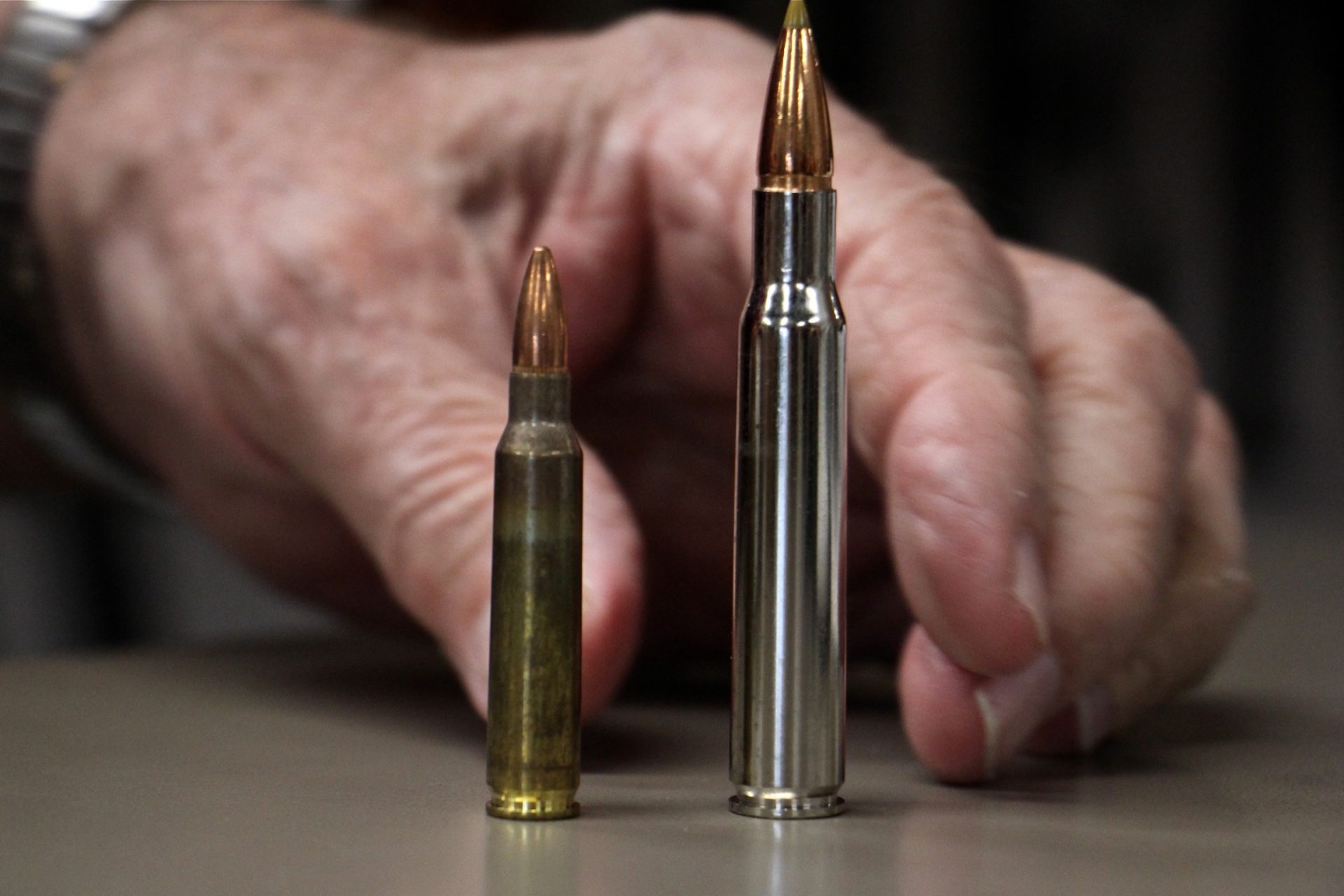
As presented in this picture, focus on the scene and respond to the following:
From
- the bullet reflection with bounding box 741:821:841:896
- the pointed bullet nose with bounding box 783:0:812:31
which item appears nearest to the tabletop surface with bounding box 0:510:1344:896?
the bullet reflection with bounding box 741:821:841:896

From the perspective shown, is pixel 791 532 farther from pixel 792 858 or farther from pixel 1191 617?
pixel 1191 617

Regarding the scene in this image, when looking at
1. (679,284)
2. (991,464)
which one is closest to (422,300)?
(679,284)

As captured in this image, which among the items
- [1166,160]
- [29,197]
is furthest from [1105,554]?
[1166,160]

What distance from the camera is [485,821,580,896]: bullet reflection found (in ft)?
1.79

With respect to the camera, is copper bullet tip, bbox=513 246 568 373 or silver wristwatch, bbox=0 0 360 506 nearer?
copper bullet tip, bbox=513 246 568 373

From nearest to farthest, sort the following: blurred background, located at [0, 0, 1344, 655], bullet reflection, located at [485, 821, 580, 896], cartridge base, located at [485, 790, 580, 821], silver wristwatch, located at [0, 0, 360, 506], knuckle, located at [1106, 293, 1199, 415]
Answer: bullet reflection, located at [485, 821, 580, 896] < cartridge base, located at [485, 790, 580, 821] < knuckle, located at [1106, 293, 1199, 415] < silver wristwatch, located at [0, 0, 360, 506] < blurred background, located at [0, 0, 1344, 655]

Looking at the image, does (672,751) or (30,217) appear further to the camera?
(30,217)

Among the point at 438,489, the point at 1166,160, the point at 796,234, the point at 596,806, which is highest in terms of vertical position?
the point at 1166,160

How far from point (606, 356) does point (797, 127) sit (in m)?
0.50

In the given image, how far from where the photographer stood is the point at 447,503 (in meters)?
0.89

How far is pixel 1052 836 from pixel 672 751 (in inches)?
9.2

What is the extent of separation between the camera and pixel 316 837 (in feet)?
2.00

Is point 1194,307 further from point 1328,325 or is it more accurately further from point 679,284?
point 679,284

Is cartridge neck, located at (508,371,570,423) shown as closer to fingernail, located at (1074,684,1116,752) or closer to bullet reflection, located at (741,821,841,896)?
bullet reflection, located at (741,821,841,896)
